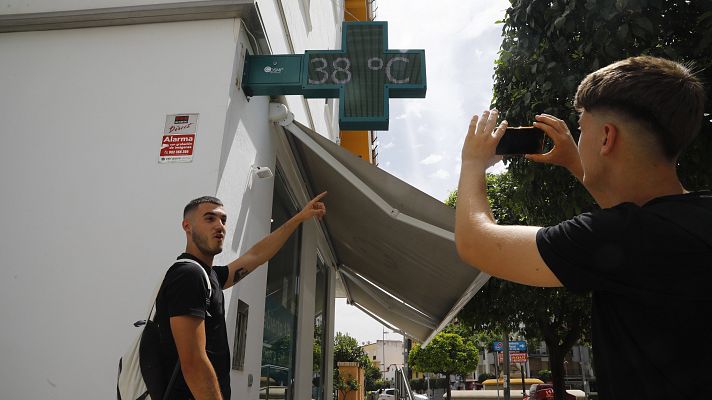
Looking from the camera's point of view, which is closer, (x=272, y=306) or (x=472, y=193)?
(x=472, y=193)

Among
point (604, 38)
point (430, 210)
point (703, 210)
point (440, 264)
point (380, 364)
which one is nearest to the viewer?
point (703, 210)

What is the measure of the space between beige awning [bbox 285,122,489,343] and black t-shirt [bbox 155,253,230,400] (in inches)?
103

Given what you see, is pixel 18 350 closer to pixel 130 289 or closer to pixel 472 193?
pixel 130 289

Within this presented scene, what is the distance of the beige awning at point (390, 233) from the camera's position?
5.00 m

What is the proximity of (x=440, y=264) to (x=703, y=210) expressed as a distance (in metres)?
5.32

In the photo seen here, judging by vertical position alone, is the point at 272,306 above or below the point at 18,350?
above

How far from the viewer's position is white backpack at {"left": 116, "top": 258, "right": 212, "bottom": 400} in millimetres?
2148

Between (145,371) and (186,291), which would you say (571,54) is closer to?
(186,291)

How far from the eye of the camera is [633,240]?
112 cm

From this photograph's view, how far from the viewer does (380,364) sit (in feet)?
320

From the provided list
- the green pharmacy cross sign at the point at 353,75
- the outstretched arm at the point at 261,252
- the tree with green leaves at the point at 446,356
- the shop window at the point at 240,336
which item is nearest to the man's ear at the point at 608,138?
the outstretched arm at the point at 261,252

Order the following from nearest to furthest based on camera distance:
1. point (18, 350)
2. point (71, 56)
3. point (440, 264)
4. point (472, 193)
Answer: point (472, 193) → point (18, 350) → point (71, 56) → point (440, 264)

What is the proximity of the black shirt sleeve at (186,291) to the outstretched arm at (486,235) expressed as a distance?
48.6 inches

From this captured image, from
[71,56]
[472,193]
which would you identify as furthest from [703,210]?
[71,56]
